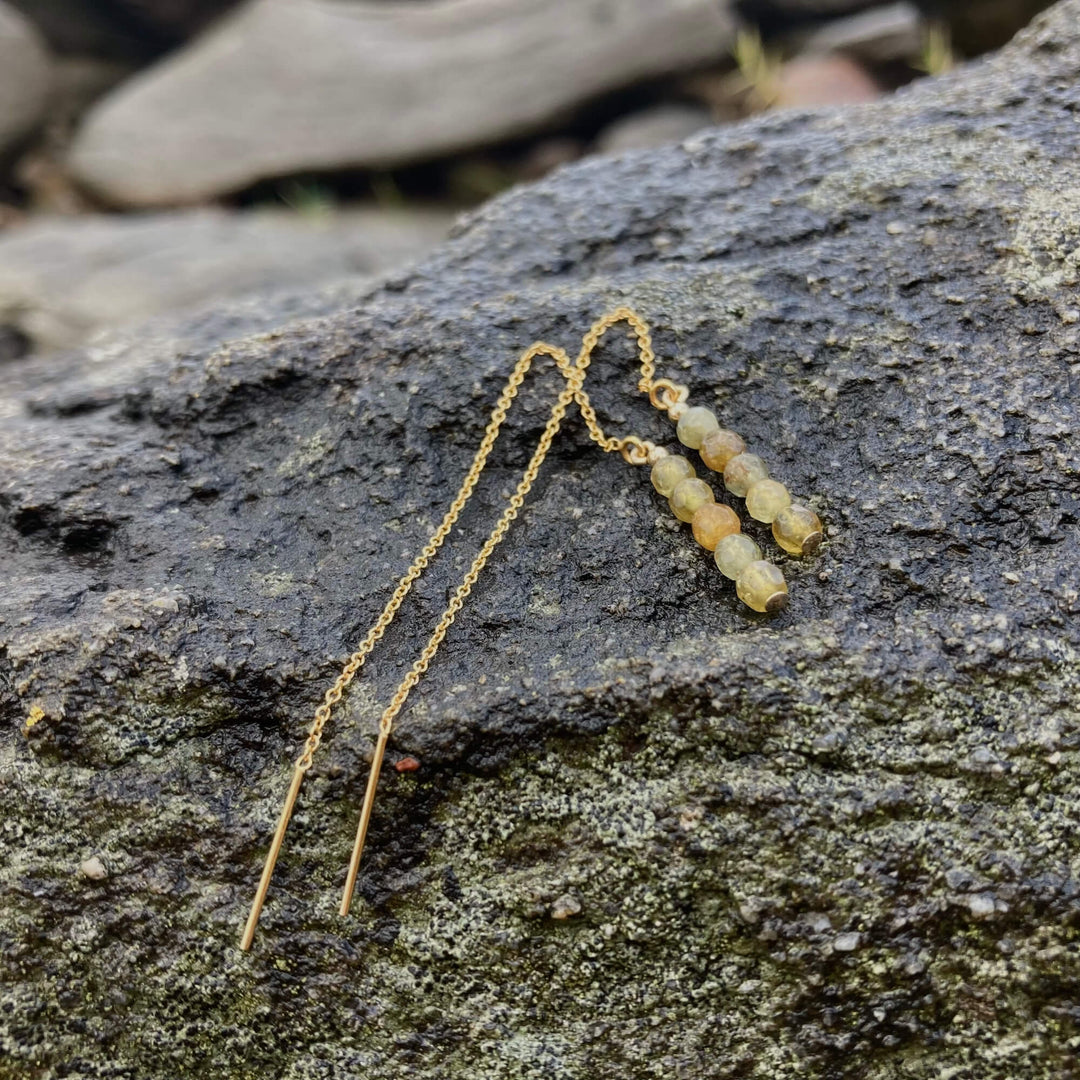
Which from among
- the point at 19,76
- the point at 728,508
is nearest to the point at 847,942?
the point at 728,508

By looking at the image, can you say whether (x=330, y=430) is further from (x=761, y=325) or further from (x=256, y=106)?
(x=256, y=106)

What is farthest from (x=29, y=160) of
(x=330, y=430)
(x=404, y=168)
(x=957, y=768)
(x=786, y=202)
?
(x=957, y=768)

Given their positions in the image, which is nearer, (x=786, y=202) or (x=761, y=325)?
(x=761, y=325)

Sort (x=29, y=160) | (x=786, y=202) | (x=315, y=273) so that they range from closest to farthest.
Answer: (x=786, y=202), (x=315, y=273), (x=29, y=160)

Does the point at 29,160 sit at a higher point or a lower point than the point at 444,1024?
higher

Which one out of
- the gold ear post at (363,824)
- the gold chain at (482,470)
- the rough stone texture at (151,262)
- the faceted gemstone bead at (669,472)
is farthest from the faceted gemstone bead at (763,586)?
the rough stone texture at (151,262)

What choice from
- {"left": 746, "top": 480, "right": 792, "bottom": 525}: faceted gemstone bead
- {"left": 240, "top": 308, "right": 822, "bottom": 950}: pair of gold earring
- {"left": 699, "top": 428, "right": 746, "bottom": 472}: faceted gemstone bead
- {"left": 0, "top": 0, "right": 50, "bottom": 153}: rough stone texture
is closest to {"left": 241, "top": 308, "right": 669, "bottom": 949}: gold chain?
{"left": 240, "top": 308, "right": 822, "bottom": 950}: pair of gold earring

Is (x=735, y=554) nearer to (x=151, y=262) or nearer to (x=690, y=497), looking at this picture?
(x=690, y=497)

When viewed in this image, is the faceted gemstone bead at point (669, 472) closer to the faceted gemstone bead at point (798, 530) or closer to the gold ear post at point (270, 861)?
the faceted gemstone bead at point (798, 530)
